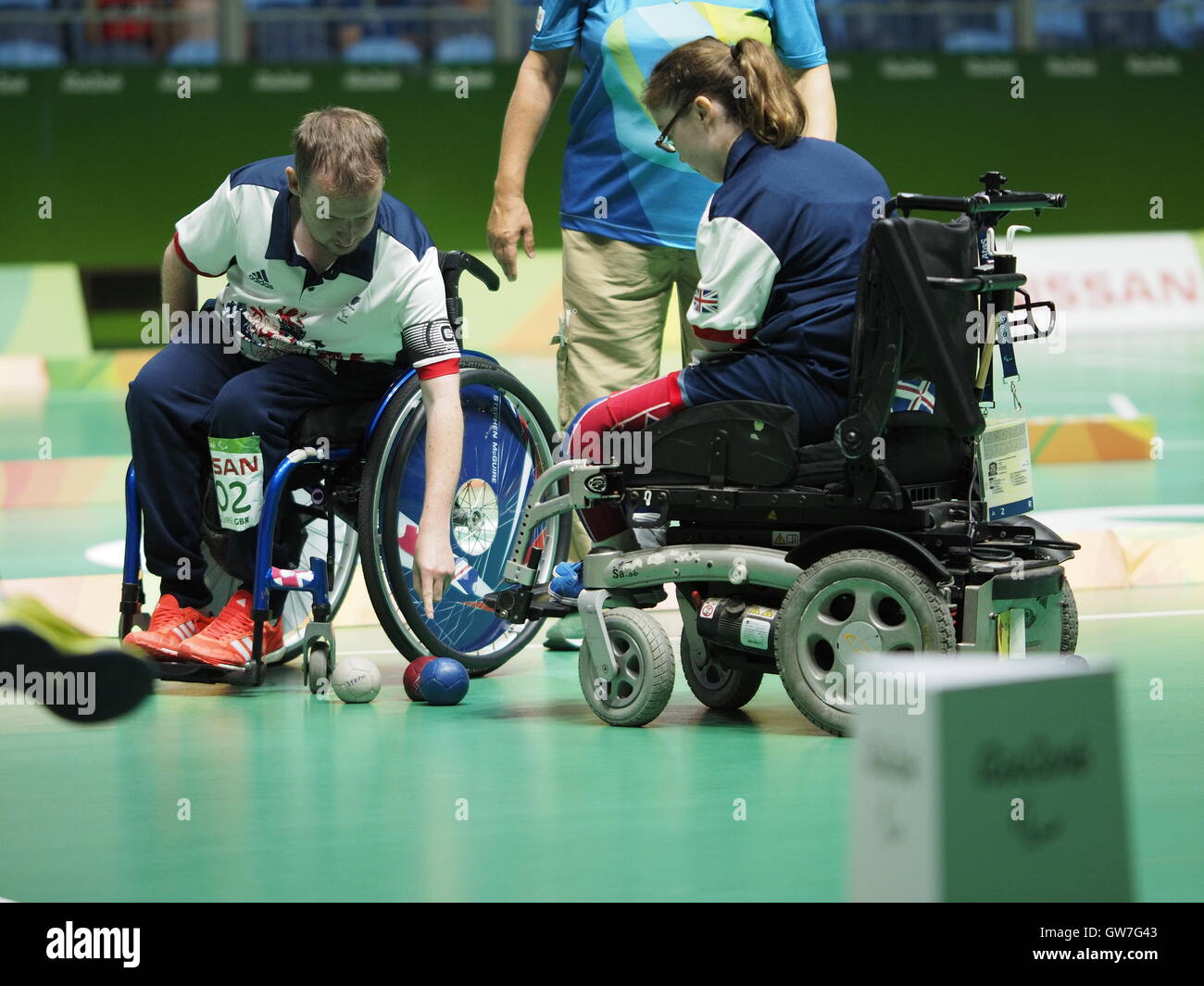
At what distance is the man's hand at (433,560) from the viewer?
3.97 m

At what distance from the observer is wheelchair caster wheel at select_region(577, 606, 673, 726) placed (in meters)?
3.84

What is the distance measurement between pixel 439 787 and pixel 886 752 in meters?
1.52

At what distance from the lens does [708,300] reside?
3.76 m

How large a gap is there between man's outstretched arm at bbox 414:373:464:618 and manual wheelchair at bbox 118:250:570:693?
0.34ft

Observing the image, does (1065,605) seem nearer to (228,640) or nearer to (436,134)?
(228,640)

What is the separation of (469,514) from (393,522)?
13.5 inches

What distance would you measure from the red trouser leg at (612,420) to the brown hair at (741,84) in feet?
1.78

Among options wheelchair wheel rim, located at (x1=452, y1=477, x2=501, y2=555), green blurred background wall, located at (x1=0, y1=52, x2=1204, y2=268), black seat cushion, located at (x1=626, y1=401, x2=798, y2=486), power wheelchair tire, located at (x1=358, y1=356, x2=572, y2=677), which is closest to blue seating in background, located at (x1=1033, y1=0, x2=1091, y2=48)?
green blurred background wall, located at (x1=0, y1=52, x2=1204, y2=268)

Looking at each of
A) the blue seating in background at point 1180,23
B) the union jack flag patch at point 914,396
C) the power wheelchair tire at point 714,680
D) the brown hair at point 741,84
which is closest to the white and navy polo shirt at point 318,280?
the brown hair at point 741,84

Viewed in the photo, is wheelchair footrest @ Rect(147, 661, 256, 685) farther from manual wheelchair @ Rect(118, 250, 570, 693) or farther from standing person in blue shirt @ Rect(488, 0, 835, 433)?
standing person in blue shirt @ Rect(488, 0, 835, 433)

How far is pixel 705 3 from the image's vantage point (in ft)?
15.5

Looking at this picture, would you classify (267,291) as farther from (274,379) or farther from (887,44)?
(887,44)

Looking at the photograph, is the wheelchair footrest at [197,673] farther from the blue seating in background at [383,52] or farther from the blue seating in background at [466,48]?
the blue seating in background at [466,48]

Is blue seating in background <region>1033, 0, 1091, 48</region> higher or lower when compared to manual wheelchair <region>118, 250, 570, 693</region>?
higher
